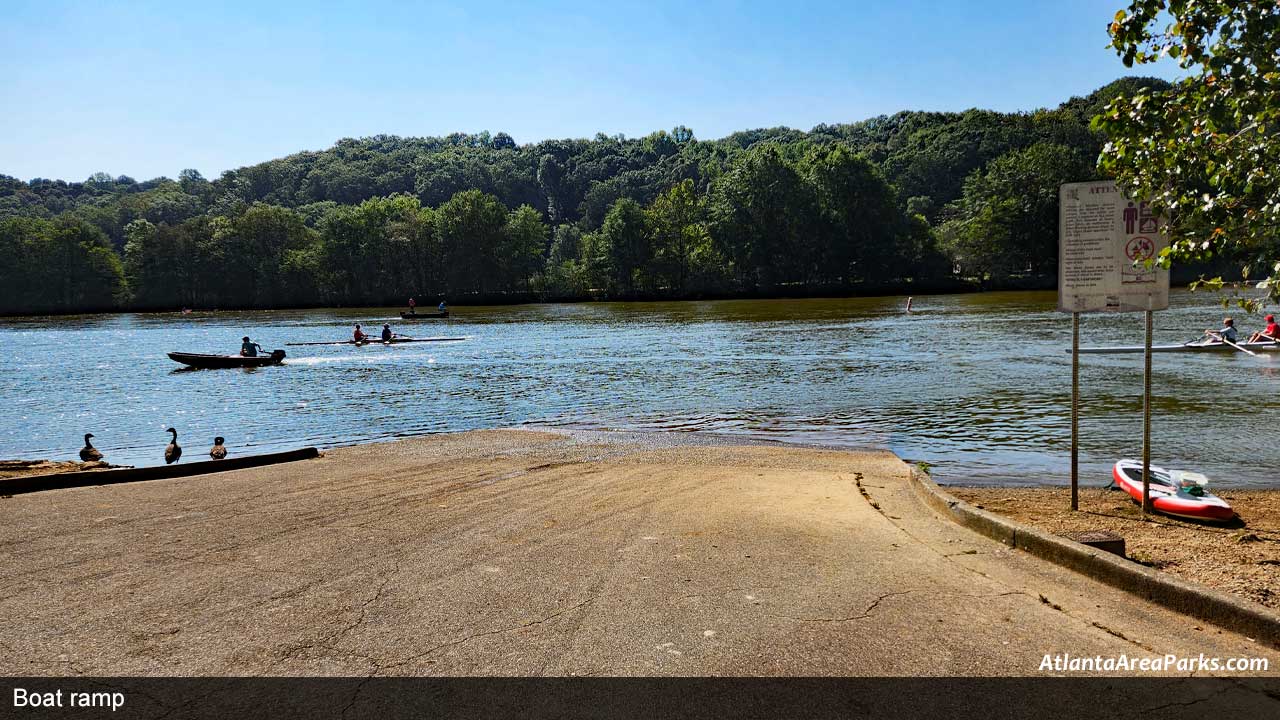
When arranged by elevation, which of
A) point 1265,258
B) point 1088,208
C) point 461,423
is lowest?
point 461,423

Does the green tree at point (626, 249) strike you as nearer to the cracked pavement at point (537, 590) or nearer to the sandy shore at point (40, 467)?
the sandy shore at point (40, 467)

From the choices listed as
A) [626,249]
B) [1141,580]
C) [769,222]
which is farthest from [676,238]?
[1141,580]

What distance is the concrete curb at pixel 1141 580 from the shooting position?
16.0 feet

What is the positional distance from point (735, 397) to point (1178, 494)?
638 inches

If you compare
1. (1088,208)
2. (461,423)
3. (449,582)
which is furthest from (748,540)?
(461,423)

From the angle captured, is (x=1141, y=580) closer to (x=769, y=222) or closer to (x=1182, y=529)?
(x=1182, y=529)

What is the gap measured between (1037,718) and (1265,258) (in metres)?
4.62

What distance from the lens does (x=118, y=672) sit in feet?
14.8

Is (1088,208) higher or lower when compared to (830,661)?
higher

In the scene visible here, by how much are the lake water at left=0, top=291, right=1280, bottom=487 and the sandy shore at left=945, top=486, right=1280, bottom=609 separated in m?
1.95

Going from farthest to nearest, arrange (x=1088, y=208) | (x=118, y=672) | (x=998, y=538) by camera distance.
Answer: (x=1088, y=208) < (x=998, y=538) < (x=118, y=672)

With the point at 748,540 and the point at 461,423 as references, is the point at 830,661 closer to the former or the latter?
the point at 748,540

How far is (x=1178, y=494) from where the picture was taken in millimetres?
9414

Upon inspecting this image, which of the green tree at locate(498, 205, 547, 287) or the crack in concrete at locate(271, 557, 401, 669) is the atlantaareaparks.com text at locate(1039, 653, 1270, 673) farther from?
the green tree at locate(498, 205, 547, 287)
